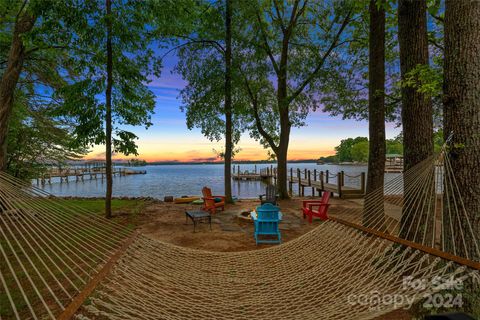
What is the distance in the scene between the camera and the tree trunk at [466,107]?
9.21ft

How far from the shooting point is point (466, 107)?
9.27 ft

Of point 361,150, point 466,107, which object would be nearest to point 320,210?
point 466,107

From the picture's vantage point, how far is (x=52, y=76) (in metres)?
9.95

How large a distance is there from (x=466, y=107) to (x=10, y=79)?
9.74 metres

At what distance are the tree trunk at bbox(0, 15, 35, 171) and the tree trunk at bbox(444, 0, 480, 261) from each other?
29.8 ft

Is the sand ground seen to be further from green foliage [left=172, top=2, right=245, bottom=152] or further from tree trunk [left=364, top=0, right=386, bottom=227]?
green foliage [left=172, top=2, right=245, bottom=152]

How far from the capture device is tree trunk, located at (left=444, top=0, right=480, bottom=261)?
281 cm

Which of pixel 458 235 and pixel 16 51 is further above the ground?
pixel 16 51

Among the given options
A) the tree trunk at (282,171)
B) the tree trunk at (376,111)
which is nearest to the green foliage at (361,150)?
the tree trunk at (282,171)

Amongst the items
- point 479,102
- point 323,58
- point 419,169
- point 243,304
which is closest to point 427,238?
point 419,169

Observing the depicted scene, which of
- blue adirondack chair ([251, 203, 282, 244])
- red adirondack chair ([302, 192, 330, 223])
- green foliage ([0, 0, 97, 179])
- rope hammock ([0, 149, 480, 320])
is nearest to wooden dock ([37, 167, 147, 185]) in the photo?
green foliage ([0, 0, 97, 179])

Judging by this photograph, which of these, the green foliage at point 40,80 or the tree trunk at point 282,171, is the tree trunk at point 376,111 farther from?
the green foliage at point 40,80

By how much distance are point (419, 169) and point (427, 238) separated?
121cm

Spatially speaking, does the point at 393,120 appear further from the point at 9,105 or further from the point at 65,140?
the point at 65,140
